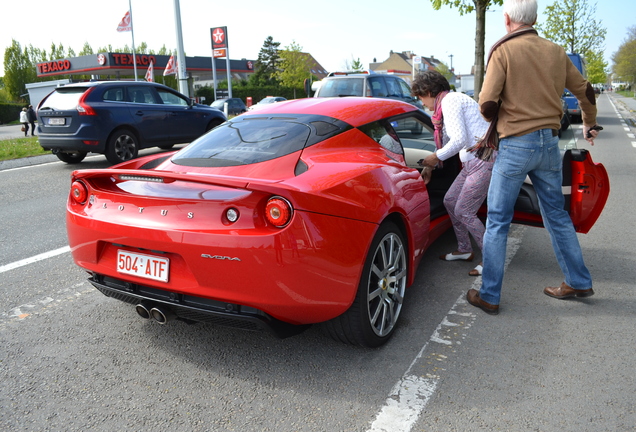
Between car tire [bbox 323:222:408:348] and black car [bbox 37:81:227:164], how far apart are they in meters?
8.27

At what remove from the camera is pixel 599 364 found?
2865 millimetres

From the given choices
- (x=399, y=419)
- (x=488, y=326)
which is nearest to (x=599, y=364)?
(x=488, y=326)

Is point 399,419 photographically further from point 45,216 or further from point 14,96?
point 14,96

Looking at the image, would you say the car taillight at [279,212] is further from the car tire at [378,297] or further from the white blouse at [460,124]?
the white blouse at [460,124]

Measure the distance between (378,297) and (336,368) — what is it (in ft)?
1.56

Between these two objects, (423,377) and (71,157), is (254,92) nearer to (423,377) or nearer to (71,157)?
(71,157)

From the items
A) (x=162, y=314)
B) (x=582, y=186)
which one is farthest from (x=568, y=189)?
(x=162, y=314)

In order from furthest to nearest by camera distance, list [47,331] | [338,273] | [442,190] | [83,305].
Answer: [442,190], [83,305], [47,331], [338,273]

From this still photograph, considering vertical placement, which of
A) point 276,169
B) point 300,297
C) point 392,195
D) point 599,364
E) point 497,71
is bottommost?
point 599,364

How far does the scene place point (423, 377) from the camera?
108 inches

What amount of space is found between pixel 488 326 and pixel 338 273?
1256 millimetres

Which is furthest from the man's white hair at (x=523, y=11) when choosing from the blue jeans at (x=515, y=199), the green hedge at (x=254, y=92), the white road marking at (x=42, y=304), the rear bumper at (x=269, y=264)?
the green hedge at (x=254, y=92)

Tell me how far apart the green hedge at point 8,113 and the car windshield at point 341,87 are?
138 ft

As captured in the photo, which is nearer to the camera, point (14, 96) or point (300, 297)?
point (300, 297)
